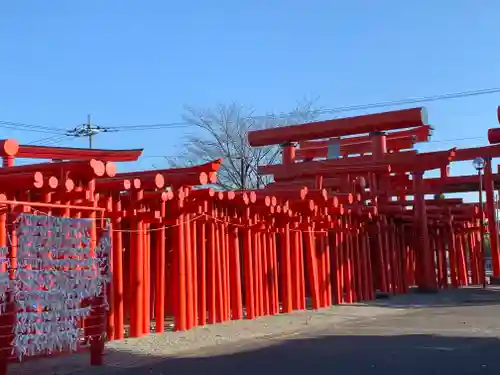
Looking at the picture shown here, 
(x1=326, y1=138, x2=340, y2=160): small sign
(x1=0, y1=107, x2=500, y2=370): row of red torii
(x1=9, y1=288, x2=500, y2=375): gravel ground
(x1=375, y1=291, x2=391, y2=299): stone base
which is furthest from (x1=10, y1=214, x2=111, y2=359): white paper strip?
(x1=326, y1=138, x2=340, y2=160): small sign

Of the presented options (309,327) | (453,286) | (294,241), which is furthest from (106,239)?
(453,286)

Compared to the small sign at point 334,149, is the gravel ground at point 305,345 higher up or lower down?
lower down

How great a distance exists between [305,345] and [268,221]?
17.9 feet

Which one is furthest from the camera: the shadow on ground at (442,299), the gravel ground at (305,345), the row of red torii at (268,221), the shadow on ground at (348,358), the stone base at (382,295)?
the stone base at (382,295)

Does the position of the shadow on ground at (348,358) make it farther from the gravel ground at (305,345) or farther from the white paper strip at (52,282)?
the white paper strip at (52,282)

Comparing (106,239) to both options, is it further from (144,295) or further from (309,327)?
(309,327)

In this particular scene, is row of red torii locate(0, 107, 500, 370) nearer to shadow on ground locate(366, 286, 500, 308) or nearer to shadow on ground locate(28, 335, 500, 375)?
shadow on ground locate(366, 286, 500, 308)

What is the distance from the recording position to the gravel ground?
8461 mm

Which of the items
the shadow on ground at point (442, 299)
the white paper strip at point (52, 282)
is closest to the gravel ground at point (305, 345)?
the white paper strip at point (52, 282)

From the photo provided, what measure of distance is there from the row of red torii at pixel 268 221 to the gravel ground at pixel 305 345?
3.05ft

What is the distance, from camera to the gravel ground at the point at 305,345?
8.46 m

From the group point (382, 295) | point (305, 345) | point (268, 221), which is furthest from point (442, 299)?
point (305, 345)

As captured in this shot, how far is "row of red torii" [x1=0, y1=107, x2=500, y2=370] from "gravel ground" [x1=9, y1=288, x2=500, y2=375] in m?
0.93

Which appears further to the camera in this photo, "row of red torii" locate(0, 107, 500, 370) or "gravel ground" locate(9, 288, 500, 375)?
"row of red torii" locate(0, 107, 500, 370)
